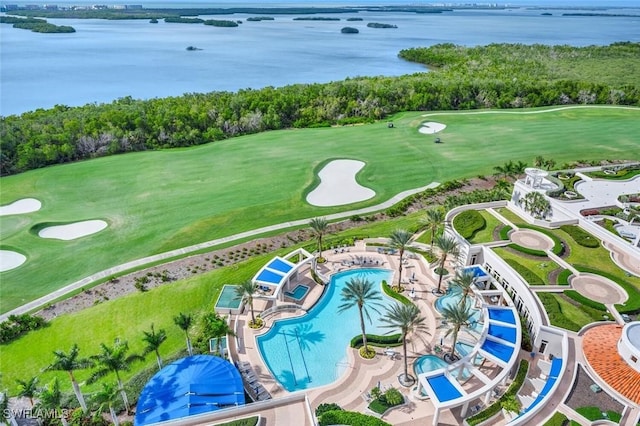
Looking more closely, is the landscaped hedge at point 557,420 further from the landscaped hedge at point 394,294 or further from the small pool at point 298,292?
the small pool at point 298,292

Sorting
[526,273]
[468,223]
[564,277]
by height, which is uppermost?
[468,223]

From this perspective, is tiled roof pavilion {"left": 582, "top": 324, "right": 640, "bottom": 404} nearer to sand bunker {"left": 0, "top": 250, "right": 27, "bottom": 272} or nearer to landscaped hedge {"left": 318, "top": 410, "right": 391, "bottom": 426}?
landscaped hedge {"left": 318, "top": 410, "right": 391, "bottom": 426}

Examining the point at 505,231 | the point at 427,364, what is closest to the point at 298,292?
the point at 427,364

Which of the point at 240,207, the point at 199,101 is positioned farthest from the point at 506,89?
the point at 240,207

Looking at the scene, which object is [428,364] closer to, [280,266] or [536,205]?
[280,266]

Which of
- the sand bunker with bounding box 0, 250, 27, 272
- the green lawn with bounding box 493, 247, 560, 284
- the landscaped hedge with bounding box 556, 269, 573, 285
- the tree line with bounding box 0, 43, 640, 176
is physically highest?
the tree line with bounding box 0, 43, 640, 176

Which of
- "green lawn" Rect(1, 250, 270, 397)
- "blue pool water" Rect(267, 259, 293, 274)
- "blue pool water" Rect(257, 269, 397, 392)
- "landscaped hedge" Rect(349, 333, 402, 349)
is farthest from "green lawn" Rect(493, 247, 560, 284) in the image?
"green lawn" Rect(1, 250, 270, 397)
